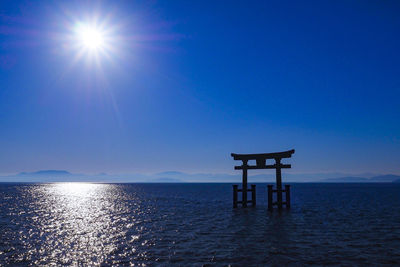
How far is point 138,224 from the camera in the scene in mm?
22672

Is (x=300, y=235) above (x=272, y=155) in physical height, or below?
below

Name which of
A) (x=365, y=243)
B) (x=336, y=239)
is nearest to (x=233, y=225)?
(x=336, y=239)

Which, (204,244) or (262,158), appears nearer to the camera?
(204,244)

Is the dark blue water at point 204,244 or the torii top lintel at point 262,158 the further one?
the torii top lintel at point 262,158

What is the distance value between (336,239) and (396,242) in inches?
119

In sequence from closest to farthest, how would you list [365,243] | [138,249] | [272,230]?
[138,249]
[365,243]
[272,230]

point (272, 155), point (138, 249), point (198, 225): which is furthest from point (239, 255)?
point (272, 155)

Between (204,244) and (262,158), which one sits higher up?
(262,158)

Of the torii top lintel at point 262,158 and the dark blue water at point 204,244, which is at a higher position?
the torii top lintel at point 262,158

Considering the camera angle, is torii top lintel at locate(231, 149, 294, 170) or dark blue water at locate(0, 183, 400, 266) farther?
torii top lintel at locate(231, 149, 294, 170)

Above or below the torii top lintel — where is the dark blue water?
below

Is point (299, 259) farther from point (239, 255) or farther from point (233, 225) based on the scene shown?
point (233, 225)

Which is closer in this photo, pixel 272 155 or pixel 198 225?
pixel 198 225

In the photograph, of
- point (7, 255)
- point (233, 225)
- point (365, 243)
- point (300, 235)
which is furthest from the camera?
point (233, 225)
